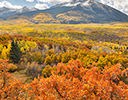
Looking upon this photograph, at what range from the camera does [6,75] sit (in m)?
10.7

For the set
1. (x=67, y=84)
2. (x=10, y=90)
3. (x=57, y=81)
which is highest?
(x=57, y=81)

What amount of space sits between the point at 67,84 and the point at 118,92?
4141mm

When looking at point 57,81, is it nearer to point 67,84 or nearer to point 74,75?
point 67,84

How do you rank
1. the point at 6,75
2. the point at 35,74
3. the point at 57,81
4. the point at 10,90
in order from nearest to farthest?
1. the point at 57,81
2. the point at 10,90
3. the point at 6,75
4. the point at 35,74

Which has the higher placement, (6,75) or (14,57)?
(6,75)

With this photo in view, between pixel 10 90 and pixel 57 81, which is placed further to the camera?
pixel 10 90

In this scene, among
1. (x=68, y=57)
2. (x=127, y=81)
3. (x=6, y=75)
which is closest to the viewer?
(x=6, y=75)

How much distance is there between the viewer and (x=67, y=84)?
902cm

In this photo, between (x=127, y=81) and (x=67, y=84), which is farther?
(x=127, y=81)

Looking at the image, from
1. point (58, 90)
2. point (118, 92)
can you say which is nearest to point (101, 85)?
point (118, 92)

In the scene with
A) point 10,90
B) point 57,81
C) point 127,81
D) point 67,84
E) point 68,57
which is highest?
point 57,81

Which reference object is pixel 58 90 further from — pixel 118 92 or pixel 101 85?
pixel 118 92

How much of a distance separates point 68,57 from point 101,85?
999 inches

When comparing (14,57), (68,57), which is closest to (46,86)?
(68,57)
